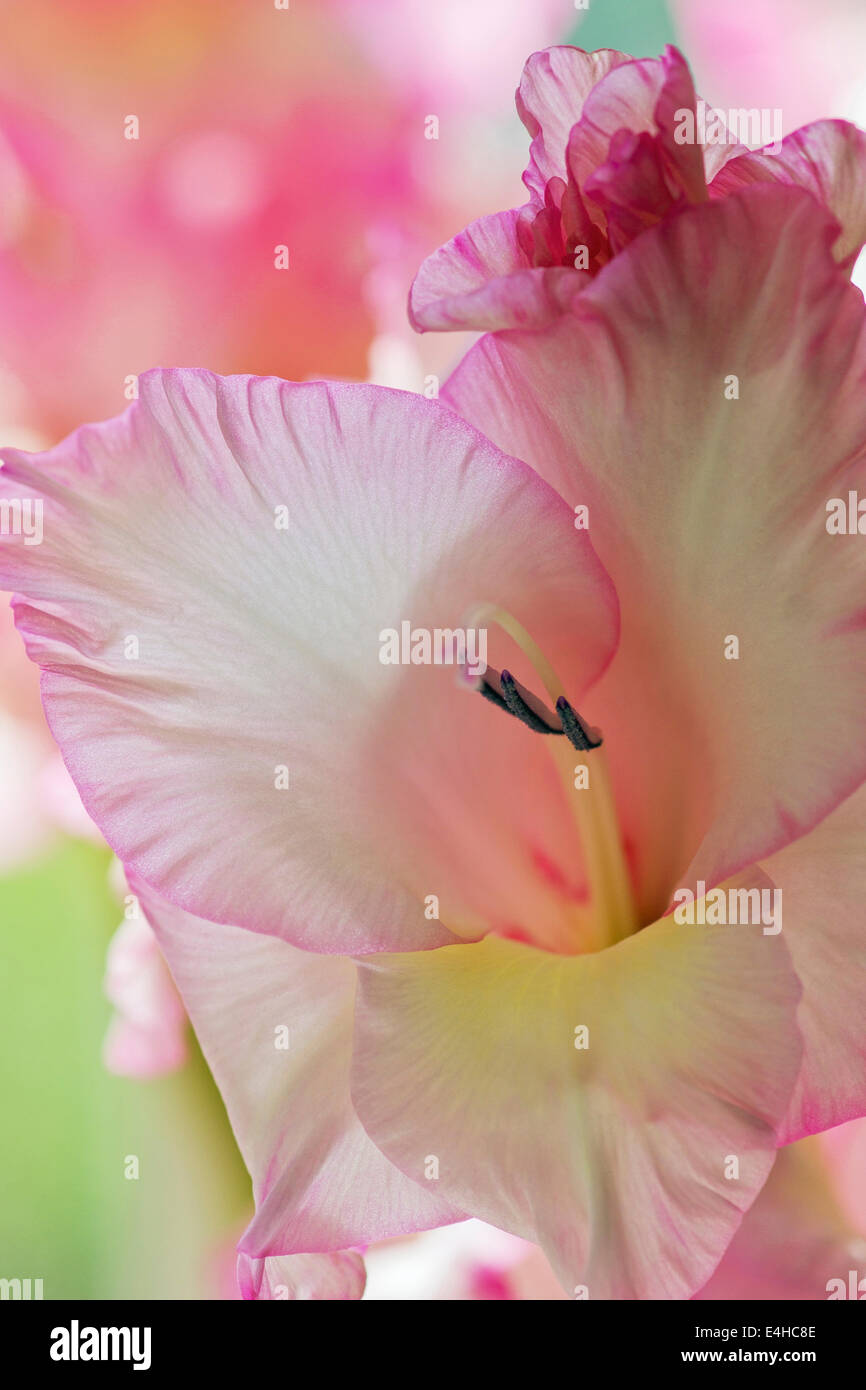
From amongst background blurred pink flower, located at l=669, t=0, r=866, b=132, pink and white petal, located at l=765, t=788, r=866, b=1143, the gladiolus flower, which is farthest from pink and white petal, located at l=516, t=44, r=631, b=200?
background blurred pink flower, located at l=669, t=0, r=866, b=132

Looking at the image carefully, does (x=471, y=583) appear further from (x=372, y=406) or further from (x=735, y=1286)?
(x=735, y=1286)

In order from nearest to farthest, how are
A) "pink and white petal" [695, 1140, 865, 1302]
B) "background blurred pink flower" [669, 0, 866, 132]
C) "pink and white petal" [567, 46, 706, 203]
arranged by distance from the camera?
"pink and white petal" [567, 46, 706, 203] < "pink and white petal" [695, 1140, 865, 1302] < "background blurred pink flower" [669, 0, 866, 132]

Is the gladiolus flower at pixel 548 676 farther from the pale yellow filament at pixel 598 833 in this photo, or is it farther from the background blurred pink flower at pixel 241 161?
the background blurred pink flower at pixel 241 161

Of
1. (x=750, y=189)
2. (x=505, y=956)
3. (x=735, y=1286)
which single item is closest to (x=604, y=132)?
(x=750, y=189)

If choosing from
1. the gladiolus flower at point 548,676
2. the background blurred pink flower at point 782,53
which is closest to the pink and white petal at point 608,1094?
A: the gladiolus flower at point 548,676

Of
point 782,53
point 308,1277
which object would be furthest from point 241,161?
point 308,1277

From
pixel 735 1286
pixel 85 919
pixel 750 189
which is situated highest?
pixel 750 189

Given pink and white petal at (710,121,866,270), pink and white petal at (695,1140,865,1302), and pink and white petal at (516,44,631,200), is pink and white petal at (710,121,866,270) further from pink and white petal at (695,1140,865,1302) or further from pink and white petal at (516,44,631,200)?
pink and white petal at (695,1140,865,1302)
